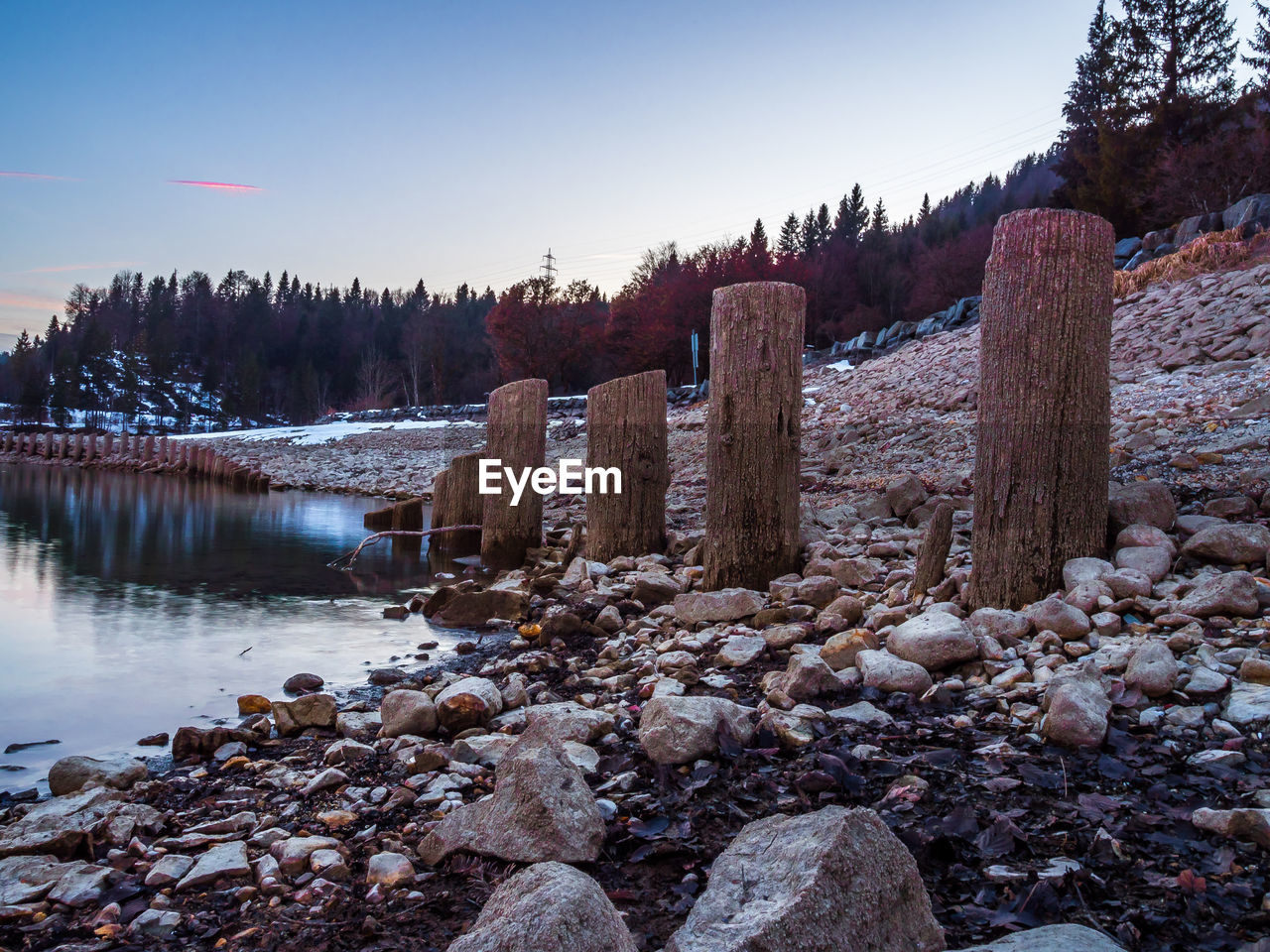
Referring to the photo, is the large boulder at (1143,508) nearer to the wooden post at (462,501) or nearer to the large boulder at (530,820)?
the large boulder at (530,820)

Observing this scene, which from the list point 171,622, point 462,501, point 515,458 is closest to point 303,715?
point 171,622

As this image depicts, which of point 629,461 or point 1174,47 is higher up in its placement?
point 1174,47

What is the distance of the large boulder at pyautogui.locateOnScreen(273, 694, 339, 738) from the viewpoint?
13.1ft

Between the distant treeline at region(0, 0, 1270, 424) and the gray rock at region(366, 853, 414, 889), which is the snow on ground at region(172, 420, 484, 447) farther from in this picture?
the gray rock at region(366, 853, 414, 889)

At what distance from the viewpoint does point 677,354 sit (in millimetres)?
35156

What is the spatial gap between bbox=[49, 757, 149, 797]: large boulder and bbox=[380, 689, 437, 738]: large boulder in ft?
3.23

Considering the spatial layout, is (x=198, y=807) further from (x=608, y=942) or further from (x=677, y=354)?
(x=677, y=354)

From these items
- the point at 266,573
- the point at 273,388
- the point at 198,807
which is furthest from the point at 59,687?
the point at 273,388

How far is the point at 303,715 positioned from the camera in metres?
4.03

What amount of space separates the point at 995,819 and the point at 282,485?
22.4 meters

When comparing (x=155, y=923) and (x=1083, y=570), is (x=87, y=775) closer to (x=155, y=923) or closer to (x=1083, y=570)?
(x=155, y=923)

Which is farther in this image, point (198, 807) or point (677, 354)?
point (677, 354)

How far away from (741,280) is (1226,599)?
3114 cm

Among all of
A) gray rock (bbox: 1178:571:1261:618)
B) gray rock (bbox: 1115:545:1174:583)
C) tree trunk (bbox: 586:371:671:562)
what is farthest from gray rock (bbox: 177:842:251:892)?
tree trunk (bbox: 586:371:671:562)
